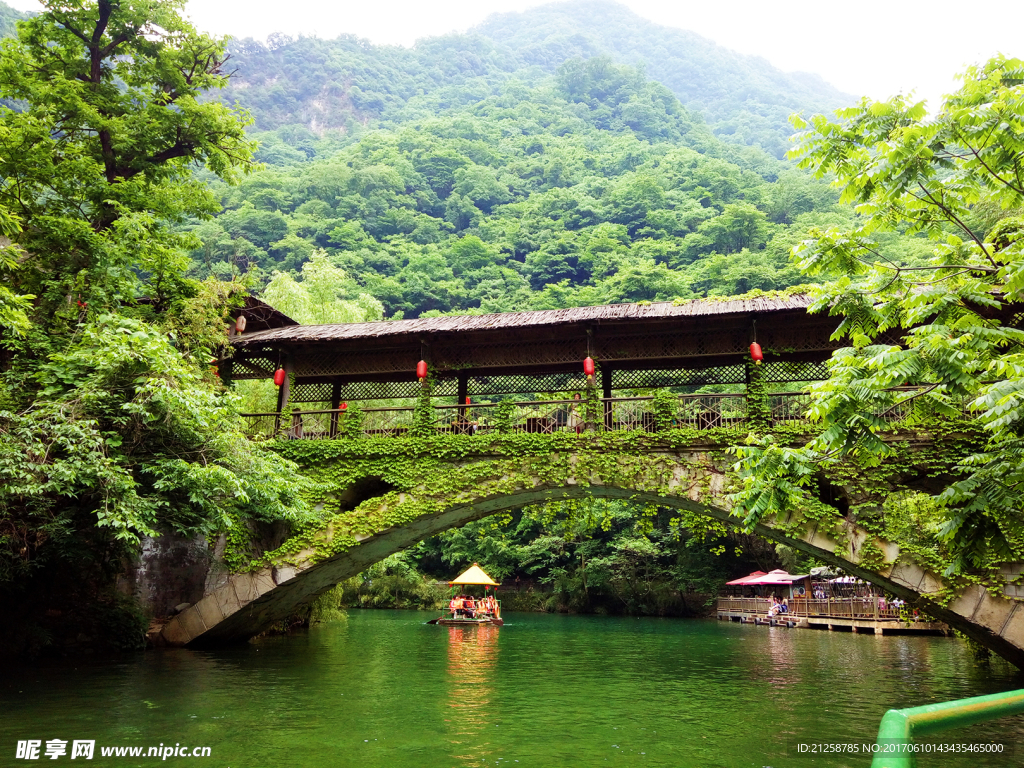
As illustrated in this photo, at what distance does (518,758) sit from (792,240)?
30.2 meters

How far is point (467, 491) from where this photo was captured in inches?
529

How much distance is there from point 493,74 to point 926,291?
82.7m

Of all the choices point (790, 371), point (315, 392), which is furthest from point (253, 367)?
point (790, 371)

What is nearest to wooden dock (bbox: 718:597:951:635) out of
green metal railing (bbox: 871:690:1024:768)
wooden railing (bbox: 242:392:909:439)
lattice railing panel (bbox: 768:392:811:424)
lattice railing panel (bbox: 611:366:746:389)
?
lattice railing panel (bbox: 611:366:746:389)

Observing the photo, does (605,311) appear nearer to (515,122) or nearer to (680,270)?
(680,270)

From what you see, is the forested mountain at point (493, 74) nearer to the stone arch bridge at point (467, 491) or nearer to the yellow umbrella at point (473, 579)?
the yellow umbrella at point (473, 579)

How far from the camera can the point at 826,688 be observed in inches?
414

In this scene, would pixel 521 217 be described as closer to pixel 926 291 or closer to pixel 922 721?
pixel 926 291

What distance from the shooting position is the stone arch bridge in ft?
38.6

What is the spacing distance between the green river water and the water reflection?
4cm

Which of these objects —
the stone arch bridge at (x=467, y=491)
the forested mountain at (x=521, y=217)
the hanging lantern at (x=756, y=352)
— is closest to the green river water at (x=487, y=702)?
the stone arch bridge at (x=467, y=491)

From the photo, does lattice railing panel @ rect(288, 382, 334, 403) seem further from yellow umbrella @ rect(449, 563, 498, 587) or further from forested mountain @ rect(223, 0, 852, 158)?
forested mountain @ rect(223, 0, 852, 158)

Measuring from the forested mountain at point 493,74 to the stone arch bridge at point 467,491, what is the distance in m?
50.3

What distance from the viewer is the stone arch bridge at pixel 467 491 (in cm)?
1177
